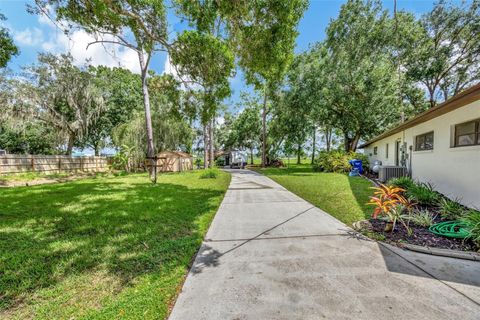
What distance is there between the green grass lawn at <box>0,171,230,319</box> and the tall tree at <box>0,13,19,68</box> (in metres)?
4.69

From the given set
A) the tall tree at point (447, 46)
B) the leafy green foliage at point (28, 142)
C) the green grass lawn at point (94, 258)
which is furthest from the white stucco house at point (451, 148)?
the leafy green foliage at point (28, 142)

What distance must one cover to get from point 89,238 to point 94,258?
0.87m

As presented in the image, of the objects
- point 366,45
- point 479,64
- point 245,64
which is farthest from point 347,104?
point 245,64

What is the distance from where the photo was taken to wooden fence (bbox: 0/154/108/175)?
1291 centimetres

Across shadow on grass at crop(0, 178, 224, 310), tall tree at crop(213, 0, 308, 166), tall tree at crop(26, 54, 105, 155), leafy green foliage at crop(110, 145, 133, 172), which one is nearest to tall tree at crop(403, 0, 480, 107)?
tall tree at crop(213, 0, 308, 166)

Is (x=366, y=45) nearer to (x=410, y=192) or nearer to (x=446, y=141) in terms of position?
(x=446, y=141)

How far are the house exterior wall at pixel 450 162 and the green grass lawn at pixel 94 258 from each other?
21.2 ft

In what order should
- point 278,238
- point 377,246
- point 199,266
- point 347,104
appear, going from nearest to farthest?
point 199,266
point 377,246
point 278,238
point 347,104

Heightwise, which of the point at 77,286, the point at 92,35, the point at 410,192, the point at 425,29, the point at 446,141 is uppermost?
the point at 425,29

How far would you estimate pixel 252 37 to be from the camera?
18.8ft

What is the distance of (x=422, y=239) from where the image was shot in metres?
3.50

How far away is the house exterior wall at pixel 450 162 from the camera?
518cm

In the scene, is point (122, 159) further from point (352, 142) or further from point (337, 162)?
point (352, 142)

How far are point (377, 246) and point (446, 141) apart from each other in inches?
214
